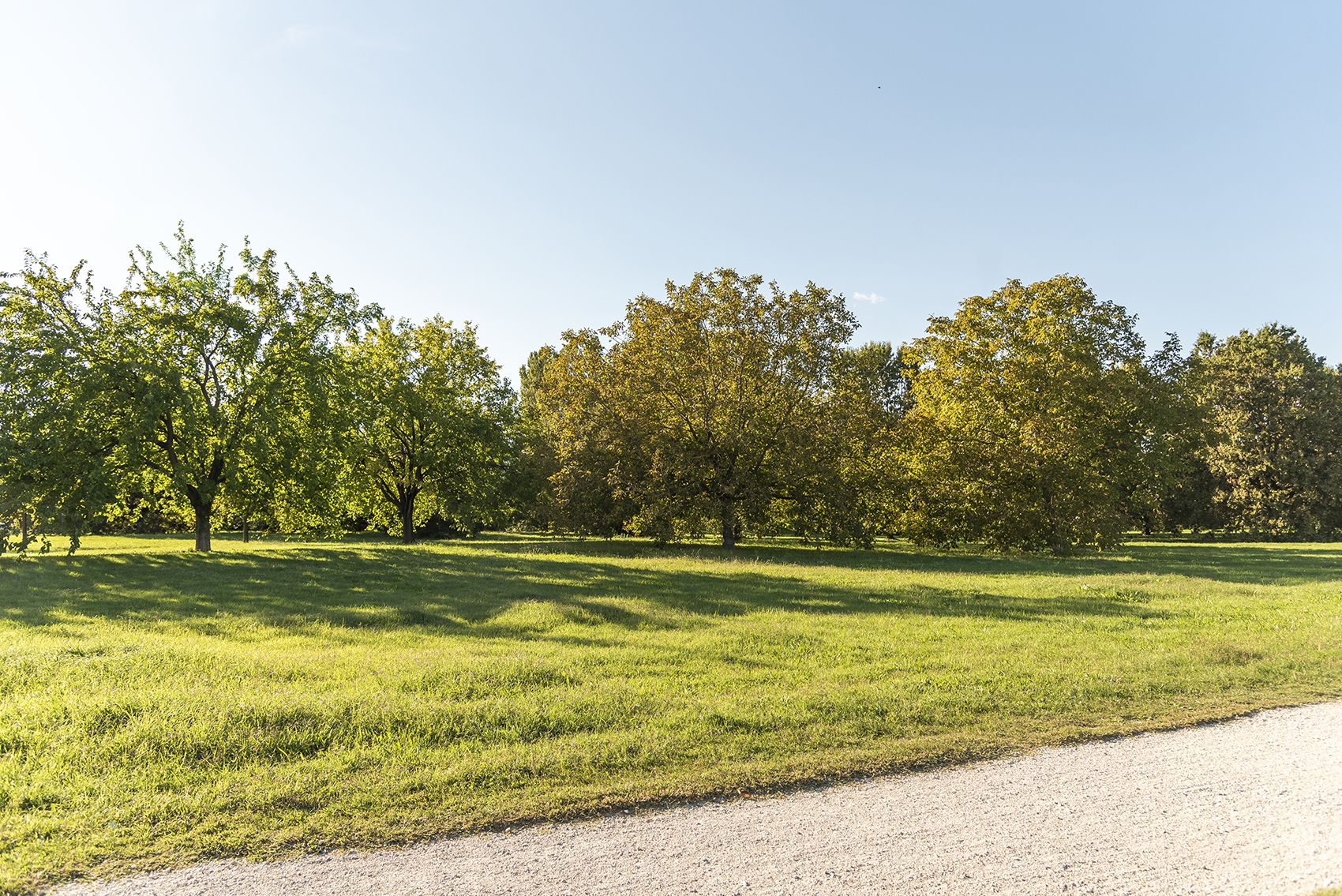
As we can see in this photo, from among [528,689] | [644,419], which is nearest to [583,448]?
[644,419]

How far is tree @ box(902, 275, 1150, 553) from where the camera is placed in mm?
30500

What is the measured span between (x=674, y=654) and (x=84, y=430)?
85.7 feet

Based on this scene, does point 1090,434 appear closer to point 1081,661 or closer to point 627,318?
point 627,318

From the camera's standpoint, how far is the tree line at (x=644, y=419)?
86.3 ft

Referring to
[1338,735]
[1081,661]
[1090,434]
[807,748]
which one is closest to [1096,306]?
[1090,434]

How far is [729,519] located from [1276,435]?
1757 inches

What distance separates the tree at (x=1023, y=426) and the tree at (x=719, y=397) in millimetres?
5904

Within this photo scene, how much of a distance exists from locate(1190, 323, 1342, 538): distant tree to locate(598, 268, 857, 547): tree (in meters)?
33.5

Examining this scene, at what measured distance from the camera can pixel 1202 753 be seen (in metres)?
7.12

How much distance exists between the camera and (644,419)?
31.8 meters

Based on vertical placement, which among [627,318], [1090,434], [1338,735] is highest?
[627,318]

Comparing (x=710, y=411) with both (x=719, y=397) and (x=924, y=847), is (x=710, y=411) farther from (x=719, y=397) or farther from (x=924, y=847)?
(x=924, y=847)

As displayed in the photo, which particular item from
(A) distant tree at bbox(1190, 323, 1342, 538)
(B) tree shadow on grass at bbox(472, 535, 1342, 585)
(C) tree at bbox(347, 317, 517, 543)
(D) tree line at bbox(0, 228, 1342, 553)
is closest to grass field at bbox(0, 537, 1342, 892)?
(B) tree shadow on grass at bbox(472, 535, 1342, 585)

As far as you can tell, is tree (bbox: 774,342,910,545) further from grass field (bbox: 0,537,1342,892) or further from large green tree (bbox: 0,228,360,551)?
large green tree (bbox: 0,228,360,551)
